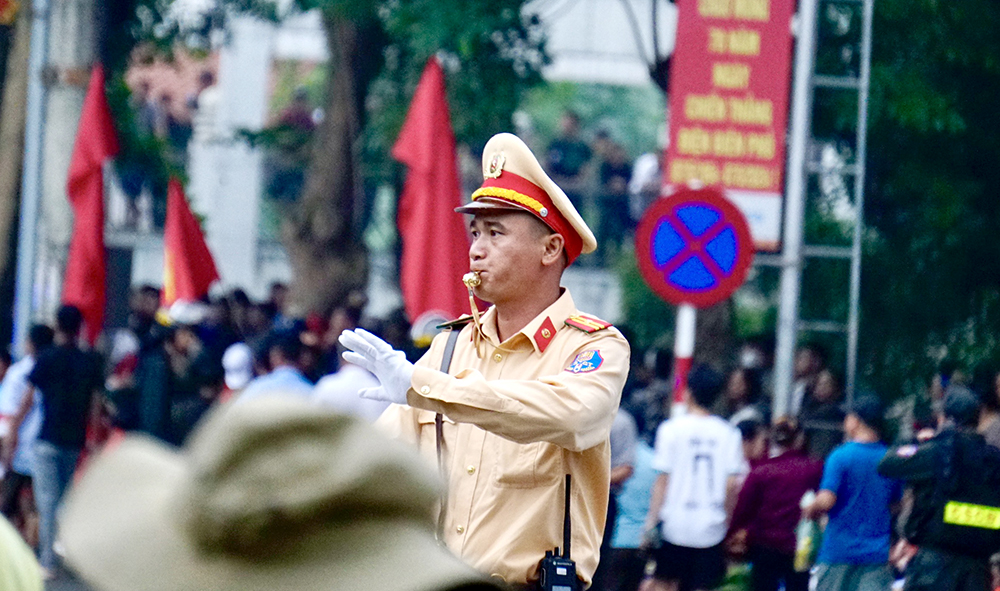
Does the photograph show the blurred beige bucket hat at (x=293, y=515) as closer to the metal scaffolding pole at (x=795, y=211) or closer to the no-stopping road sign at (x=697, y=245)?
the no-stopping road sign at (x=697, y=245)

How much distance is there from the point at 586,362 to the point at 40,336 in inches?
298

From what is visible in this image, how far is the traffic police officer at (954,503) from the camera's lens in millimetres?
7520

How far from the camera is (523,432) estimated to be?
3285mm

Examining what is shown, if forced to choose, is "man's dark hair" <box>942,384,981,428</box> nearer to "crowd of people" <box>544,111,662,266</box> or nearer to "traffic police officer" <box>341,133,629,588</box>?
"traffic police officer" <box>341,133,629,588</box>

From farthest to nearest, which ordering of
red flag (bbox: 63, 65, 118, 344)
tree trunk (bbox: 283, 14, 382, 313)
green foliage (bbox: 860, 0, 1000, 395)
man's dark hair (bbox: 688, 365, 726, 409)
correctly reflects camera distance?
tree trunk (bbox: 283, 14, 382, 313)
green foliage (bbox: 860, 0, 1000, 395)
red flag (bbox: 63, 65, 118, 344)
man's dark hair (bbox: 688, 365, 726, 409)

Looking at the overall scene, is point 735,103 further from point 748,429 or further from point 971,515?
point 971,515

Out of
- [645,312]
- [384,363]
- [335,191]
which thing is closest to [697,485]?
[384,363]

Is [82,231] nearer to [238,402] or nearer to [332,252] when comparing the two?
[332,252]

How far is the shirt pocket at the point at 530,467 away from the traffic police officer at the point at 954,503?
442cm

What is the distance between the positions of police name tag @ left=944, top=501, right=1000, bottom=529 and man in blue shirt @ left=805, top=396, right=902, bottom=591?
0.50 m

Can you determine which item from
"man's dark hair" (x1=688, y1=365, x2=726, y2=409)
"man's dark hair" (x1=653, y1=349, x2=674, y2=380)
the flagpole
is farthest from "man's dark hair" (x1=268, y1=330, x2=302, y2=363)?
"man's dark hair" (x1=653, y1=349, x2=674, y2=380)

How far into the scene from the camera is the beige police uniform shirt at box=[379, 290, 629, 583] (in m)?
3.27

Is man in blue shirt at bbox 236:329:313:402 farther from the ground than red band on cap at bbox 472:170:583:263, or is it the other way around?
red band on cap at bbox 472:170:583:263

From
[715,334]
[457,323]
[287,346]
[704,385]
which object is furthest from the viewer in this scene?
[715,334]
